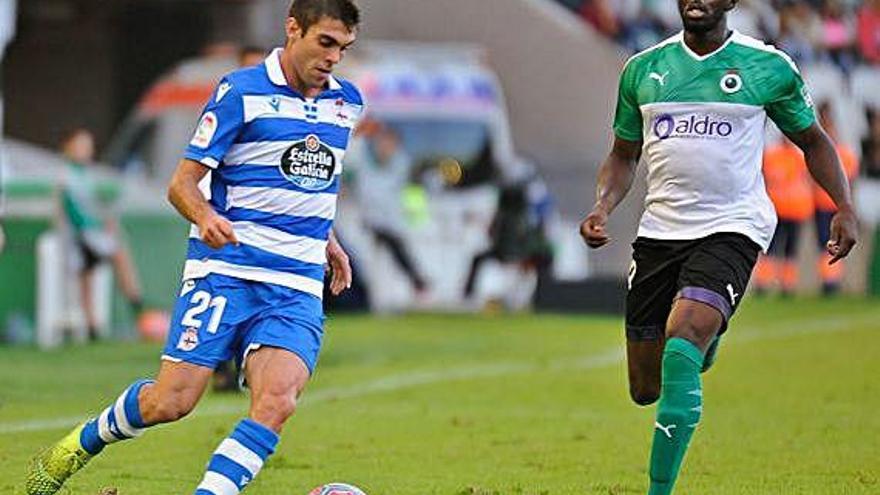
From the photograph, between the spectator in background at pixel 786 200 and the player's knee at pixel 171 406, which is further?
the spectator in background at pixel 786 200

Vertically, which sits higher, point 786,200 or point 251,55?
point 251,55

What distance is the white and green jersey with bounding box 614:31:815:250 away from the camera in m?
9.56

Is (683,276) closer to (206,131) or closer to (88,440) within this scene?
(206,131)

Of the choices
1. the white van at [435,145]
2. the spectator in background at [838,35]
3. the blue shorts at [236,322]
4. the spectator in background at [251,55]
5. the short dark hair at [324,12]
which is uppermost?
the short dark hair at [324,12]

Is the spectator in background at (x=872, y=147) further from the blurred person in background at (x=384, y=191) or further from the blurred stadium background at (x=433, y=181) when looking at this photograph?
the blurred person in background at (x=384, y=191)

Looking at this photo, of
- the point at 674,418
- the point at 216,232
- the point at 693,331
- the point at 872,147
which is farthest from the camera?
the point at 872,147

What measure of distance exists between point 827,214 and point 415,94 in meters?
6.20

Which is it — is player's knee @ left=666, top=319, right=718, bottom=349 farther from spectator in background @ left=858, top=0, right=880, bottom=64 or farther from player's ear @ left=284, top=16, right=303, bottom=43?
spectator in background @ left=858, top=0, right=880, bottom=64

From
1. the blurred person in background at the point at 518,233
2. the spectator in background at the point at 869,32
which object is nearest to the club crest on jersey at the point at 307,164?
the blurred person in background at the point at 518,233

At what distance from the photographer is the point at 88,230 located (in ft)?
69.5

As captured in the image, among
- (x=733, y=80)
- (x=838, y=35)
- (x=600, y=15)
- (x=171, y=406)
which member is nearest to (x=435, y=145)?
(x=600, y=15)

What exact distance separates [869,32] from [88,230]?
1816 centimetres

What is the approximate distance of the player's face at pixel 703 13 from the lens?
A: 952 centimetres

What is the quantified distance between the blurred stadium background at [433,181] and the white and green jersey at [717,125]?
1.48 m
